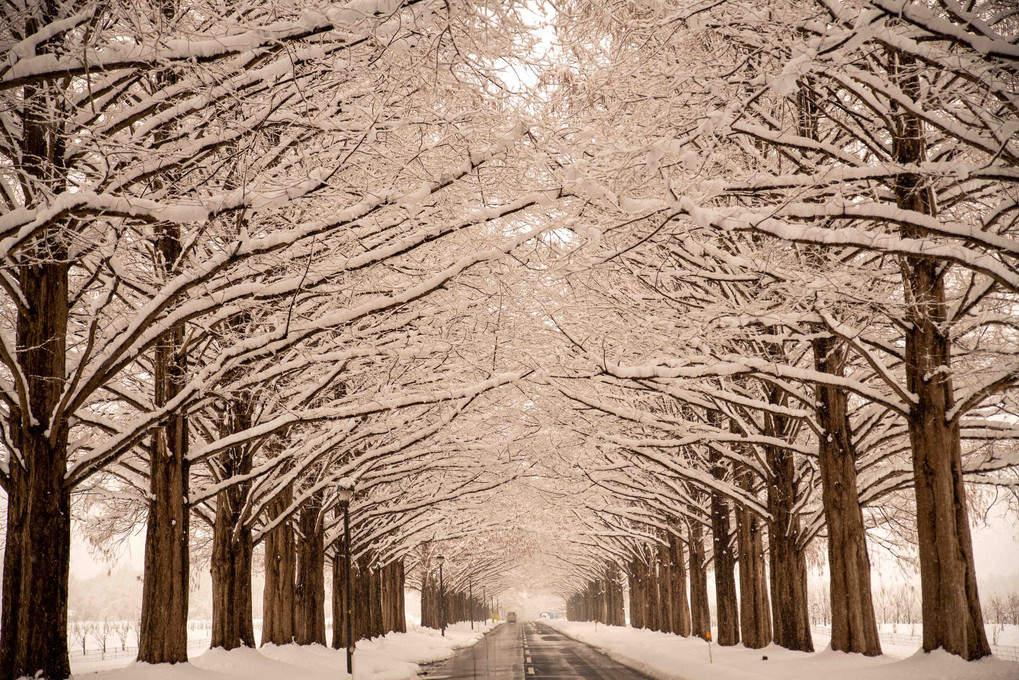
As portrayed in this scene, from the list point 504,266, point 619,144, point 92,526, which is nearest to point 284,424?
point 504,266

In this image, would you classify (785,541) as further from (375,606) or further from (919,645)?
(375,606)

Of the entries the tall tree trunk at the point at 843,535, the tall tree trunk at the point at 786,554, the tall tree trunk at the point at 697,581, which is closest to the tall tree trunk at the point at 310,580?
the tall tree trunk at the point at 786,554

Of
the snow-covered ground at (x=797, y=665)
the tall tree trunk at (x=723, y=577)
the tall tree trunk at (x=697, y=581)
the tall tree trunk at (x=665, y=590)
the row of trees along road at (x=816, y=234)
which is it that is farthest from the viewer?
the tall tree trunk at (x=665, y=590)

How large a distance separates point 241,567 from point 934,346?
549 inches

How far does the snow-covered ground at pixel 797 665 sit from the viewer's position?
Result: 967cm

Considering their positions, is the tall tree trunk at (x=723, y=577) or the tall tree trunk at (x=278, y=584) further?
Answer: the tall tree trunk at (x=723, y=577)

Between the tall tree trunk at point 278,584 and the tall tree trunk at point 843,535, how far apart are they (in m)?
12.6

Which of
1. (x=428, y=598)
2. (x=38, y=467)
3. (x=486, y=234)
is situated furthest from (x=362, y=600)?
(x=428, y=598)

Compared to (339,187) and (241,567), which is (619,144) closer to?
(339,187)

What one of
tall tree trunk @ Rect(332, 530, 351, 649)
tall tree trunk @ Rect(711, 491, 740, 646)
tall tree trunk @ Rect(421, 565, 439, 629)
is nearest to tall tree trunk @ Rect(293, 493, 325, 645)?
tall tree trunk @ Rect(332, 530, 351, 649)

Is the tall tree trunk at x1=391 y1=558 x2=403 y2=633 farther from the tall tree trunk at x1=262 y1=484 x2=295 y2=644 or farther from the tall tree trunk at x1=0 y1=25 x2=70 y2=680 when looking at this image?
the tall tree trunk at x1=0 y1=25 x2=70 y2=680

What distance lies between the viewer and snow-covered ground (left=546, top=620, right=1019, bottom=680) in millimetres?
9672

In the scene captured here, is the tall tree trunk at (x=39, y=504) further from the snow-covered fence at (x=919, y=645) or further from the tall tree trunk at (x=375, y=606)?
the tall tree trunk at (x=375, y=606)

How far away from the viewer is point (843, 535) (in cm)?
1423
